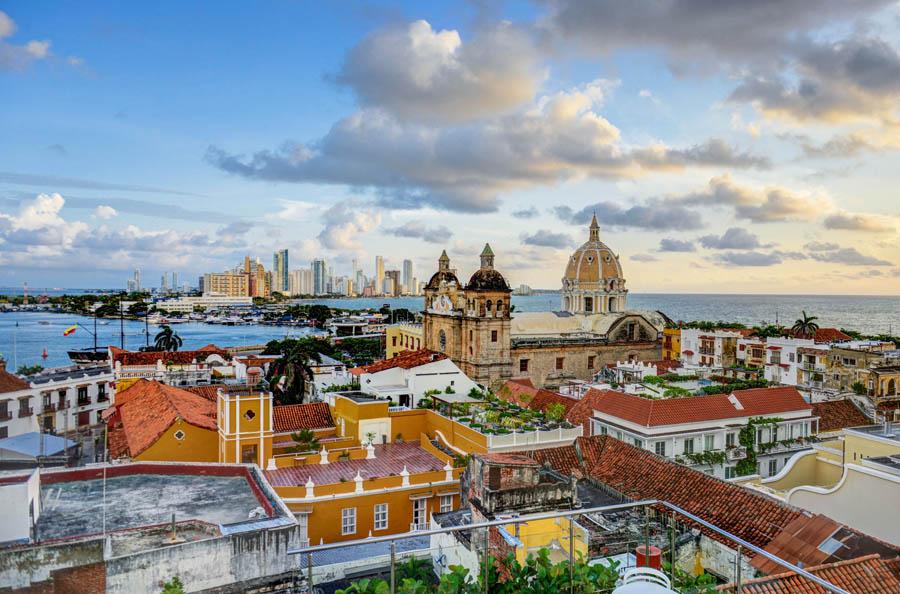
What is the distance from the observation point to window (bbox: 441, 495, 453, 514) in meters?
19.0

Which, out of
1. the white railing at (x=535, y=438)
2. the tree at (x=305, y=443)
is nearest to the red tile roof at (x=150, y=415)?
the tree at (x=305, y=443)

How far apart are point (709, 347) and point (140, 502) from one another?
4864 cm

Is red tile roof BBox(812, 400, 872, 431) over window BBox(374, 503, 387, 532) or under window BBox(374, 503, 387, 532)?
over

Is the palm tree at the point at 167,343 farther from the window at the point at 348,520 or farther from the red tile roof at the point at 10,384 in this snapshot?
the window at the point at 348,520

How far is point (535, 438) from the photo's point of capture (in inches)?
Answer: 816

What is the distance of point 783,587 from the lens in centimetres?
934

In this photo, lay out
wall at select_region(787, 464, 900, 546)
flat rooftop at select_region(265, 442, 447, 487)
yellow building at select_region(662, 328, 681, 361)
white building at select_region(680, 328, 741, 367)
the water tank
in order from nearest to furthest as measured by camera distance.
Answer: the water tank → wall at select_region(787, 464, 900, 546) → flat rooftop at select_region(265, 442, 447, 487) → white building at select_region(680, 328, 741, 367) → yellow building at select_region(662, 328, 681, 361)

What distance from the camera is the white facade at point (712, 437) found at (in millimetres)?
22297

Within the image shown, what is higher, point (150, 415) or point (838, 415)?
point (150, 415)

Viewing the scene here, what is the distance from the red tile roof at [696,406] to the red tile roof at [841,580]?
39.0 ft

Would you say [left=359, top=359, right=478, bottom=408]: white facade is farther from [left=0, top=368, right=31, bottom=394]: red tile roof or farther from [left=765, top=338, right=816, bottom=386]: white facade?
[left=765, top=338, right=816, bottom=386]: white facade

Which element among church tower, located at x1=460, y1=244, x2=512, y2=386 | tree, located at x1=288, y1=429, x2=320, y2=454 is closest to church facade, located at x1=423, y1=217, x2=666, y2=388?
church tower, located at x1=460, y1=244, x2=512, y2=386

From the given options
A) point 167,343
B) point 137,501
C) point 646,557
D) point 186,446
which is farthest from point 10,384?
point 646,557

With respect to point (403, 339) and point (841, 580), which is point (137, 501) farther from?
point (403, 339)
